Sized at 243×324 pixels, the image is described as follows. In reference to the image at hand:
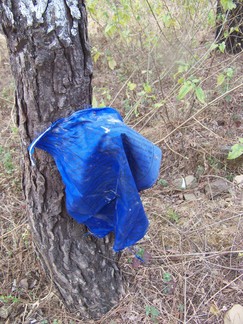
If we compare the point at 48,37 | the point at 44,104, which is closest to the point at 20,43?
the point at 48,37

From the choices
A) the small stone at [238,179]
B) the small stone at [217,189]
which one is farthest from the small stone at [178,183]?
the small stone at [238,179]

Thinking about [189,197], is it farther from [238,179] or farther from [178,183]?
[238,179]

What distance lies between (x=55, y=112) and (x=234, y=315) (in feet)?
4.15

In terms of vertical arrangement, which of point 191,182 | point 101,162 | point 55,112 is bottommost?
point 191,182

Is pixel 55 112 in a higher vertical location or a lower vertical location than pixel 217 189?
higher

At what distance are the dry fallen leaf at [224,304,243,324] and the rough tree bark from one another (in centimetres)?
54

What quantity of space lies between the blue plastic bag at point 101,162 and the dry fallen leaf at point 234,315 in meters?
0.75

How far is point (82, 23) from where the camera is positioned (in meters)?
1.03

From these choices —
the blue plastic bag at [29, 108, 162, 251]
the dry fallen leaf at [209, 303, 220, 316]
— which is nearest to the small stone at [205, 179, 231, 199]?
the dry fallen leaf at [209, 303, 220, 316]

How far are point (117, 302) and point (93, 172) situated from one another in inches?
34.7

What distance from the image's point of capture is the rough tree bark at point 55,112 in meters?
0.96

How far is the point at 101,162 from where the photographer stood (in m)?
1.04

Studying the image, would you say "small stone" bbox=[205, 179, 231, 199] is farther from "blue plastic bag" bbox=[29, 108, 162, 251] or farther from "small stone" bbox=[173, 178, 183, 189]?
"blue plastic bag" bbox=[29, 108, 162, 251]

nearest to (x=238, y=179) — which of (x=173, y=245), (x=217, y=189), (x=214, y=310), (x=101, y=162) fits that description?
(x=217, y=189)
